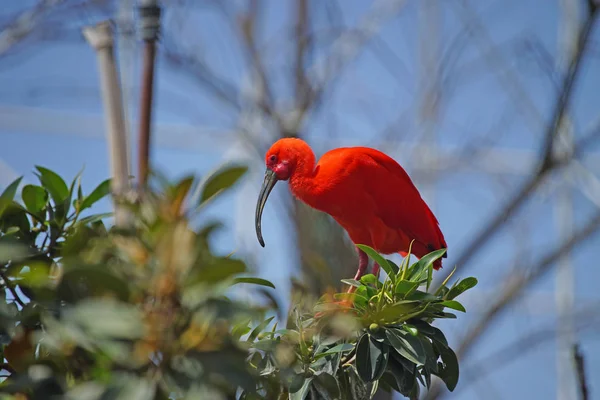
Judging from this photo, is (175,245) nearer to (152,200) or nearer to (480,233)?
(152,200)

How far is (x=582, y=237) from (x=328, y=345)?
2277mm

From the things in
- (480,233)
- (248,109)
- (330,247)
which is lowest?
(480,233)

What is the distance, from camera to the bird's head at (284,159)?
1.89 metres

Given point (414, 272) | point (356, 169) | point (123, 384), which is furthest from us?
point (356, 169)

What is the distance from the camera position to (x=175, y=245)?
2.06 ft

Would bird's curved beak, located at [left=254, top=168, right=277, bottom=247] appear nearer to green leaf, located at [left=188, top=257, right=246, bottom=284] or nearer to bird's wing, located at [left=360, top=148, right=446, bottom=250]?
bird's wing, located at [left=360, top=148, right=446, bottom=250]

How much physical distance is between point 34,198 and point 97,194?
87 millimetres

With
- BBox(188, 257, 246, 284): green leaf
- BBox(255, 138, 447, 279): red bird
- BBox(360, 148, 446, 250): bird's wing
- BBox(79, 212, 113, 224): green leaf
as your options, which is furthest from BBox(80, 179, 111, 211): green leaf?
BBox(360, 148, 446, 250): bird's wing

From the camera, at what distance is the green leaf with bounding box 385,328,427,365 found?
36.7 inches

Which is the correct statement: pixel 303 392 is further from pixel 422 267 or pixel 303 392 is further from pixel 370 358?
pixel 422 267

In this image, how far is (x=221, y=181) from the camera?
676 millimetres

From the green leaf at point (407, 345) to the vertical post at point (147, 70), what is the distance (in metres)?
0.58

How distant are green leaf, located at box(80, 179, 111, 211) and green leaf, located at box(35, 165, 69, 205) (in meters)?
0.03

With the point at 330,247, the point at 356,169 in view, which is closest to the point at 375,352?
the point at 356,169
